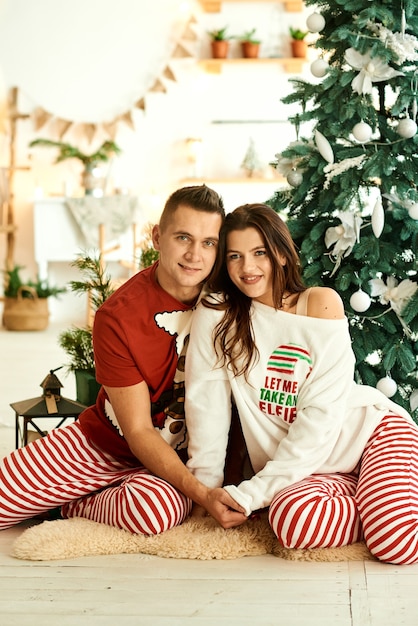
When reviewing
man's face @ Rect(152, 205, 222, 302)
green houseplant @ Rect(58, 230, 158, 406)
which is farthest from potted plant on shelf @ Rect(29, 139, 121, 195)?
man's face @ Rect(152, 205, 222, 302)

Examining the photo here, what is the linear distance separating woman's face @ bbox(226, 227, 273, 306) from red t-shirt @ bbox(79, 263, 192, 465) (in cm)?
16

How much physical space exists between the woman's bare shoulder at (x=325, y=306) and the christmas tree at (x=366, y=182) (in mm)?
443

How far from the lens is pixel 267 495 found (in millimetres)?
1916

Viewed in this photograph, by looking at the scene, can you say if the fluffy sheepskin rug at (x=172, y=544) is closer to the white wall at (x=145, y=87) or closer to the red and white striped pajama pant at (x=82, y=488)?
the red and white striped pajama pant at (x=82, y=488)

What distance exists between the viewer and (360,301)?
96.1 inches

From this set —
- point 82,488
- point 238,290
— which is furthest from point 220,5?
point 82,488

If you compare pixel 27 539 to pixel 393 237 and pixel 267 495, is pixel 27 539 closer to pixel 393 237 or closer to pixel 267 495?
pixel 267 495

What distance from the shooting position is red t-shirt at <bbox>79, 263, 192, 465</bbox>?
200 cm

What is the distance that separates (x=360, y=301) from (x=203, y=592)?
1.03 metres

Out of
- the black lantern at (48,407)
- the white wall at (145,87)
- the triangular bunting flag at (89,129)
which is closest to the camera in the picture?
the black lantern at (48,407)

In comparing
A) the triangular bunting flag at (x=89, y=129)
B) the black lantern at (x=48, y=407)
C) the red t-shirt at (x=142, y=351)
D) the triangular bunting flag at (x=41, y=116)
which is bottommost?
the black lantern at (x=48, y=407)

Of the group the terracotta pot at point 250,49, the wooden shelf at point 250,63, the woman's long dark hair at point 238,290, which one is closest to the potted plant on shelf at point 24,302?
the wooden shelf at point 250,63

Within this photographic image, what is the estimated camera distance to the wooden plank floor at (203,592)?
1.57 metres

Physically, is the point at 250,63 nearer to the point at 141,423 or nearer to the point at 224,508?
the point at 141,423
